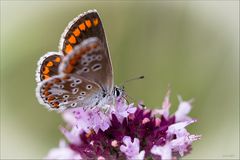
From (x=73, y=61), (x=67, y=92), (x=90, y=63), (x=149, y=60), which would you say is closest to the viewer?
(x=73, y=61)

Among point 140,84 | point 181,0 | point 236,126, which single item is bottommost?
point 236,126

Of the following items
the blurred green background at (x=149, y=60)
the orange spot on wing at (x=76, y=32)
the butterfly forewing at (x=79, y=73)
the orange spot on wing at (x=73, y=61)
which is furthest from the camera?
the blurred green background at (x=149, y=60)

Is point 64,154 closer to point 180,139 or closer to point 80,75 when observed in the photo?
point 80,75

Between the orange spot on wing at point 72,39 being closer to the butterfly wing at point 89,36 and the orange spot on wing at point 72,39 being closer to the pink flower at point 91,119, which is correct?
the butterfly wing at point 89,36

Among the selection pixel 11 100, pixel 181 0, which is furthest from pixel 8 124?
pixel 181 0

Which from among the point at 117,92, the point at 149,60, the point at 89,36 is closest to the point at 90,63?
the point at 89,36

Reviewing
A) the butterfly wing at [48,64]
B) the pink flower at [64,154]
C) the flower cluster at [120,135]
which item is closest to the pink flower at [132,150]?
the flower cluster at [120,135]

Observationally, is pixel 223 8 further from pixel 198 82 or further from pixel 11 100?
pixel 11 100
